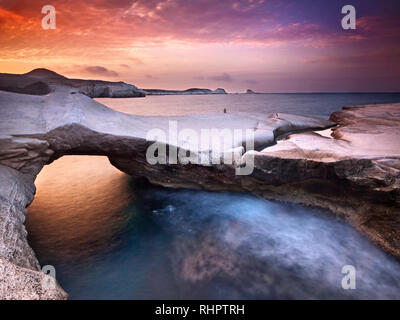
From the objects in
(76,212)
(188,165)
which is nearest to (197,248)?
(188,165)

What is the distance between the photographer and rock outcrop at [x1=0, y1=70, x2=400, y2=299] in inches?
180

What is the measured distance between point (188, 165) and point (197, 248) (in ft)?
8.95

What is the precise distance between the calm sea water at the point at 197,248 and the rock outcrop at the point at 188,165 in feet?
1.53

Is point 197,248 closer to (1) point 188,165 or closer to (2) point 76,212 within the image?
(1) point 188,165

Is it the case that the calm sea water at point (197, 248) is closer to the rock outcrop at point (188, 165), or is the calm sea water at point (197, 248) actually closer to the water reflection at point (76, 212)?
the water reflection at point (76, 212)

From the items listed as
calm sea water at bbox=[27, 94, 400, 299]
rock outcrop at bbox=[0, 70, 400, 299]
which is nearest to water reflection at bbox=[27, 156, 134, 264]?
calm sea water at bbox=[27, 94, 400, 299]

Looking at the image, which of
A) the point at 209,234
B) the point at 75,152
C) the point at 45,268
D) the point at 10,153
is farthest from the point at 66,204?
the point at 209,234

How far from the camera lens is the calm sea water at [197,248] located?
388cm

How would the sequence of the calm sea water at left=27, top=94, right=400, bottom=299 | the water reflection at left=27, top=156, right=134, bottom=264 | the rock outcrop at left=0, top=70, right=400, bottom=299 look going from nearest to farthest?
1. the calm sea water at left=27, top=94, right=400, bottom=299
2. the rock outcrop at left=0, top=70, right=400, bottom=299
3. the water reflection at left=27, top=156, right=134, bottom=264

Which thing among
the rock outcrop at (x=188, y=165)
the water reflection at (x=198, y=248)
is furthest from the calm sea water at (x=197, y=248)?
the rock outcrop at (x=188, y=165)

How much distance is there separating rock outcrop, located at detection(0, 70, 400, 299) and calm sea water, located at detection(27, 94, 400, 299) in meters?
0.47

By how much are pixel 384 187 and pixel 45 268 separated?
7074 mm

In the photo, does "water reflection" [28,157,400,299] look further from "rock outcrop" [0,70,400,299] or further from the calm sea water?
"rock outcrop" [0,70,400,299]
